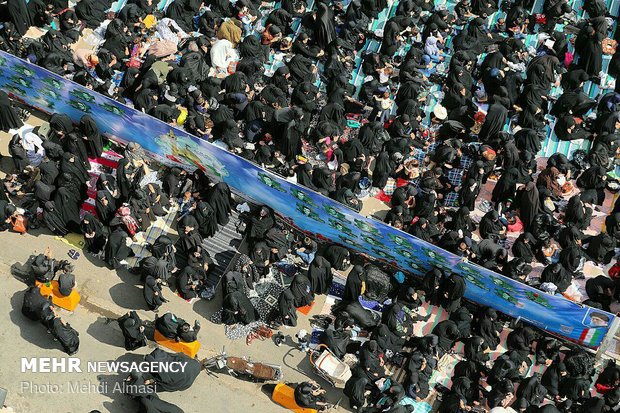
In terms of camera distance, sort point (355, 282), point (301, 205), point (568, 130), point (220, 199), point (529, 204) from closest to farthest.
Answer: point (355, 282) → point (301, 205) → point (220, 199) → point (529, 204) → point (568, 130)

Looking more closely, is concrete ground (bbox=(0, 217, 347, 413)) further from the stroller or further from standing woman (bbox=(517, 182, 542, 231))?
standing woman (bbox=(517, 182, 542, 231))

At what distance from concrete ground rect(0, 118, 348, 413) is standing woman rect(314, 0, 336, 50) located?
5.91 m

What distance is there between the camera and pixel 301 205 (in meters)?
16.3

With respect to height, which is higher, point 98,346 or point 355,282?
point 355,282

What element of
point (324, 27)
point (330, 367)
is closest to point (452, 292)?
point (330, 367)


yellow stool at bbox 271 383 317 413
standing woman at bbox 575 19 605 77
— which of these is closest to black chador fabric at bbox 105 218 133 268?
yellow stool at bbox 271 383 317 413

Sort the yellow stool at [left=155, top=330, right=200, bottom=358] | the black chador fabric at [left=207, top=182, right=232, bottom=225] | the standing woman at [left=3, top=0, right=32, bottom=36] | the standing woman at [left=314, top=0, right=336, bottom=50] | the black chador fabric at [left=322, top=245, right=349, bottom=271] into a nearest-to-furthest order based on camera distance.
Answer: the yellow stool at [left=155, top=330, right=200, bottom=358] < the black chador fabric at [left=322, top=245, right=349, bottom=271] < the black chador fabric at [left=207, top=182, right=232, bottom=225] < the standing woman at [left=3, top=0, right=32, bottom=36] < the standing woman at [left=314, top=0, right=336, bottom=50]

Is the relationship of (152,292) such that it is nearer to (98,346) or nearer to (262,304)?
(98,346)

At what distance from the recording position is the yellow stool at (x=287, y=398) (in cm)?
1512

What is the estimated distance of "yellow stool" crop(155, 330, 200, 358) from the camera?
15477mm

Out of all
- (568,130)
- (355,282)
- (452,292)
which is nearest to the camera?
(452,292)

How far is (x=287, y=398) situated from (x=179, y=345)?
193 cm

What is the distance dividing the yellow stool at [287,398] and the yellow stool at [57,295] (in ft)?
12.0

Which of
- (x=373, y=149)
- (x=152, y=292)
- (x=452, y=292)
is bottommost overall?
(x=152, y=292)
